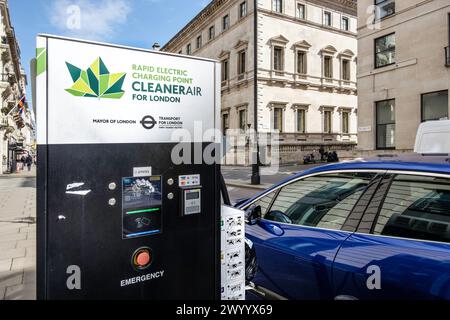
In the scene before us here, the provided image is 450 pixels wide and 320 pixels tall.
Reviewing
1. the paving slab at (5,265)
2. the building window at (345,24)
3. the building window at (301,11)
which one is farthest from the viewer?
the building window at (345,24)

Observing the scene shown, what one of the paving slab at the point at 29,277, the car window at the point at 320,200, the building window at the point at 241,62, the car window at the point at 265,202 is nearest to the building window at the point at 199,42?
the building window at the point at 241,62

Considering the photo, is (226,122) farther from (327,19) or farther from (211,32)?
(327,19)

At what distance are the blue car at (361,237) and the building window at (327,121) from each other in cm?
3613

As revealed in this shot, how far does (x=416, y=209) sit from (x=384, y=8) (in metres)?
20.2

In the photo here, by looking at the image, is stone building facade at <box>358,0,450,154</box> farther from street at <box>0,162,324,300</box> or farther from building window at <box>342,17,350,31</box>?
building window at <box>342,17,350,31</box>

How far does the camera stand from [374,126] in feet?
63.4

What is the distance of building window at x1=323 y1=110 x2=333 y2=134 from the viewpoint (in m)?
37.8

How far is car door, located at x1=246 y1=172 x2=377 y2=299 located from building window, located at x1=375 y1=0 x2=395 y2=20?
19.0 m

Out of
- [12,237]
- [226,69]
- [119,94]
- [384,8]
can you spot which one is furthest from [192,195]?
Result: [226,69]

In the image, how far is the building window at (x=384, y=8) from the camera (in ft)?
60.9

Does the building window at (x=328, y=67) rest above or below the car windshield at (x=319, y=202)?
above

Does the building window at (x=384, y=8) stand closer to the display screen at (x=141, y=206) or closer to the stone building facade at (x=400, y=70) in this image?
the stone building facade at (x=400, y=70)
